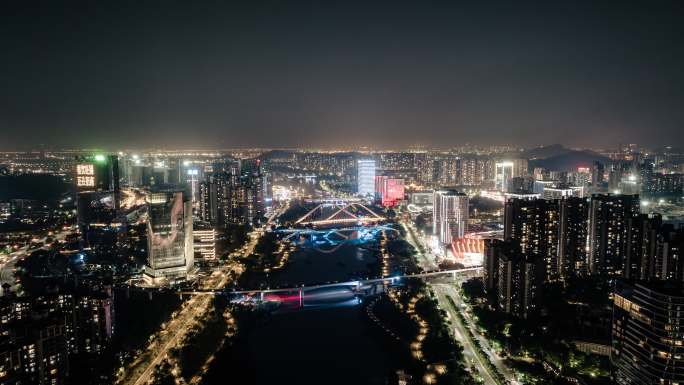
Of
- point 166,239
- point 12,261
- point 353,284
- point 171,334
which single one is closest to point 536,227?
point 353,284

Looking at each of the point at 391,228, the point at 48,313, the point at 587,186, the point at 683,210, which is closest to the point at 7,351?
the point at 48,313

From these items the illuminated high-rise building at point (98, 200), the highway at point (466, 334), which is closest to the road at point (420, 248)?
the highway at point (466, 334)

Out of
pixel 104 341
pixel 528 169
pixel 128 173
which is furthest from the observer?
pixel 528 169

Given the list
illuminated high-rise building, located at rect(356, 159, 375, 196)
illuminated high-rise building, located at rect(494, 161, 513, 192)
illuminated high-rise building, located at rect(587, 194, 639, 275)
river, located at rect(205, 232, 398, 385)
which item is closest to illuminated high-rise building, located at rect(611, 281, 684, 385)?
river, located at rect(205, 232, 398, 385)

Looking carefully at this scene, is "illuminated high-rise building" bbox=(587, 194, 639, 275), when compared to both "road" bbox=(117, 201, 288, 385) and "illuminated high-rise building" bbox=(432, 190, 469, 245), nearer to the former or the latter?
"illuminated high-rise building" bbox=(432, 190, 469, 245)

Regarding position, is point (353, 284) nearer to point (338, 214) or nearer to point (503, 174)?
point (338, 214)

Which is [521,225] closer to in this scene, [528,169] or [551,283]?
[551,283]
